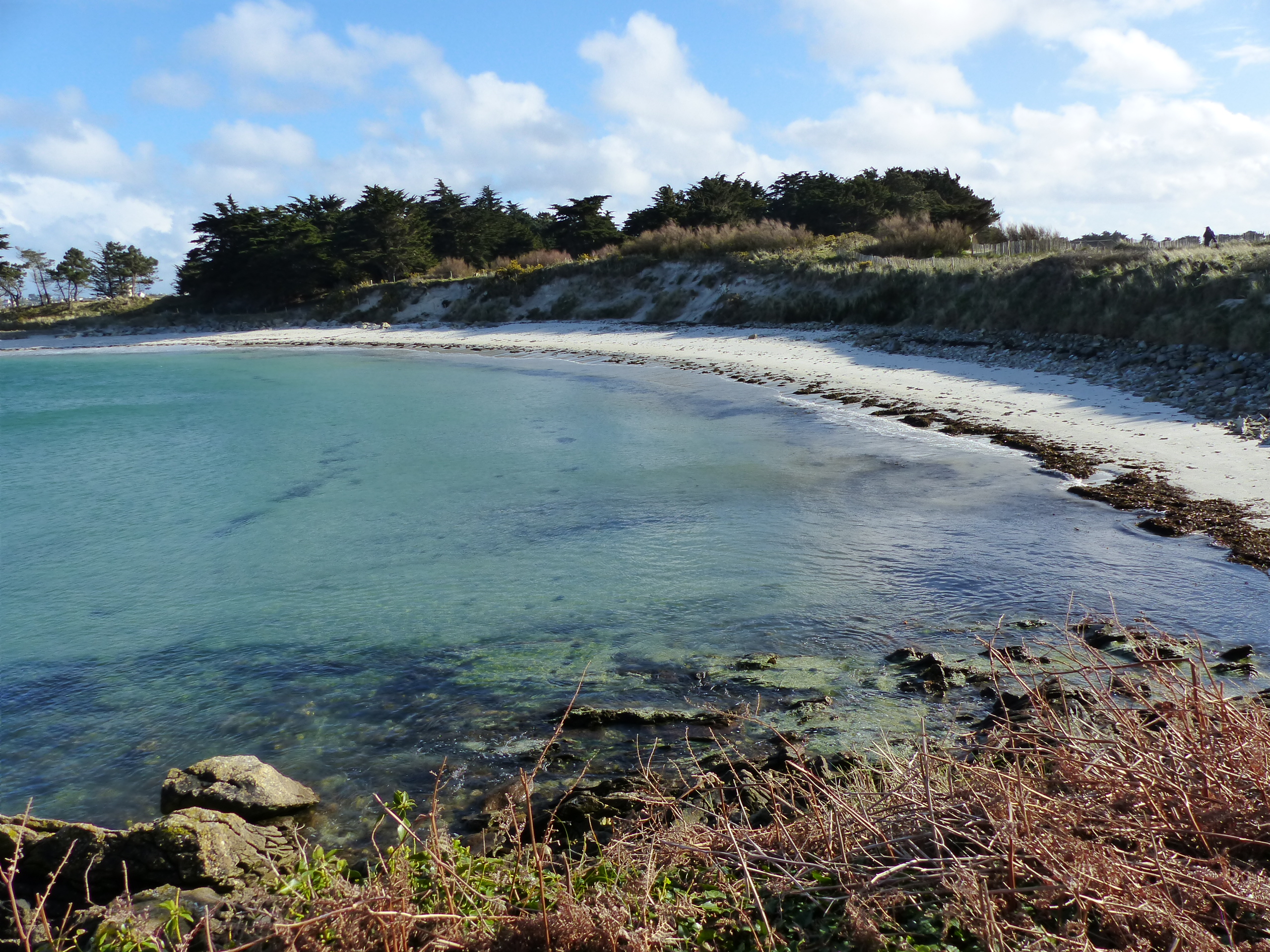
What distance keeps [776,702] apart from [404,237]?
5066 cm

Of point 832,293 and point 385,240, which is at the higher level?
point 385,240

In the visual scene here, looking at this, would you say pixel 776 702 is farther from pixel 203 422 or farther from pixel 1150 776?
pixel 203 422

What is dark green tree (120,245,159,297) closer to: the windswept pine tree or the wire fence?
the windswept pine tree

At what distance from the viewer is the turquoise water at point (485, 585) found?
17.9 feet

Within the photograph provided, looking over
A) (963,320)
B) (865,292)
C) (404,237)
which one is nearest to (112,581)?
(963,320)

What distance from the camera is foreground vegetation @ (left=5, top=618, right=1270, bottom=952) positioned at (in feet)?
7.30

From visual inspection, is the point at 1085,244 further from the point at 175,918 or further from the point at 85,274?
the point at 85,274

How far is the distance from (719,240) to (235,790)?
116 ft

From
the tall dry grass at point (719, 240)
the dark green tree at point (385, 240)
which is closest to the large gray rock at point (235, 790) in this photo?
the tall dry grass at point (719, 240)

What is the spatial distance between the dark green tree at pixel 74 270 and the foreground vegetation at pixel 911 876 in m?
89.3

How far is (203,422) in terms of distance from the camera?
20844 mm

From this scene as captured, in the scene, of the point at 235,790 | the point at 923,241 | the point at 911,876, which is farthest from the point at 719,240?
the point at 911,876

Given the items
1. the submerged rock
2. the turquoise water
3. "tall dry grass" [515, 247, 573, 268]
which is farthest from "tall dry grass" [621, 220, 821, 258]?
the submerged rock

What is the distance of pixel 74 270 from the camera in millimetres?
75438
